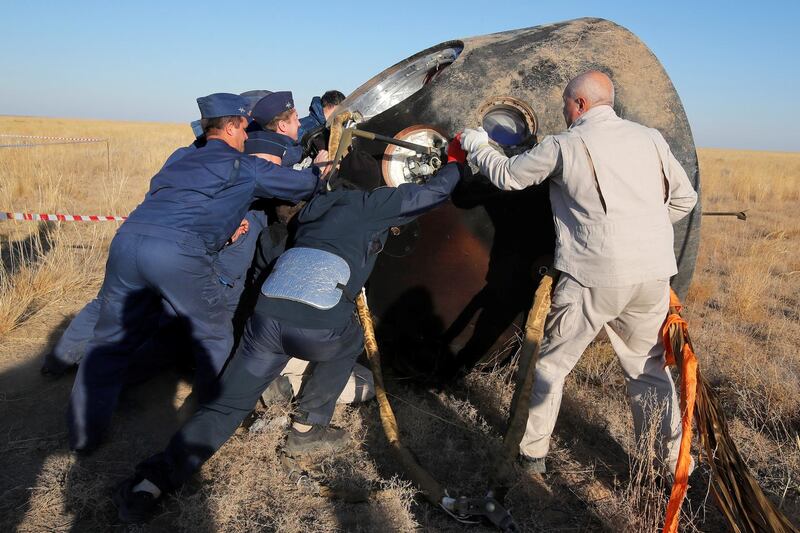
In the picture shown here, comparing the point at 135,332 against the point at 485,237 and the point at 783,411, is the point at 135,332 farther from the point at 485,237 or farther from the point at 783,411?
the point at 783,411

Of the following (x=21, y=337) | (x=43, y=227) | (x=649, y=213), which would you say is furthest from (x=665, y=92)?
(x=43, y=227)

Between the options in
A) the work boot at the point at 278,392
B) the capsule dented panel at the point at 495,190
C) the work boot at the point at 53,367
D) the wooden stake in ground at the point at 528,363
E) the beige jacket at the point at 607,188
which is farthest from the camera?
the work boot at the point at 53,367

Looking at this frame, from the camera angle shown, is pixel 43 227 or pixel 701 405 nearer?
pixel 701 405

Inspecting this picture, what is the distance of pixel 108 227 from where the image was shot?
347 inches

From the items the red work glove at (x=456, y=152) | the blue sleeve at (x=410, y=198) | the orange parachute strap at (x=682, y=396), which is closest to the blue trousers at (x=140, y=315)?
the blue sleeve at (x=410, y=198)

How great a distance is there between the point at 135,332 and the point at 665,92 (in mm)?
3396

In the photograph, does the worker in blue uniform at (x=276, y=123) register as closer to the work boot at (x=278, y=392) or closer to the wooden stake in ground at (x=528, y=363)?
the work boot at (x=278, y=392)

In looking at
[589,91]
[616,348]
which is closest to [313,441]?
[616,348]

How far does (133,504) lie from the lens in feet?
9.61

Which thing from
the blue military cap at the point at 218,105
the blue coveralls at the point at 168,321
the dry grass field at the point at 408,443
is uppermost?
the blue military cap at the point at 218,105

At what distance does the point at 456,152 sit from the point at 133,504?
2.41 meters

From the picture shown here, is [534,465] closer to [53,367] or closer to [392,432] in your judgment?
[392,432]

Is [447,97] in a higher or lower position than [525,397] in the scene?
higher

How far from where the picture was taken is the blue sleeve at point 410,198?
3203 mm
